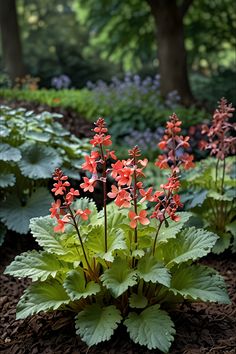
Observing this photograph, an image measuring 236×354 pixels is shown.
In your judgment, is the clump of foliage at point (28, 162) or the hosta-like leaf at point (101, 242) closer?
the hosta-like leaf at point (101, 242)

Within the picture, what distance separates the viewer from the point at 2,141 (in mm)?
4156

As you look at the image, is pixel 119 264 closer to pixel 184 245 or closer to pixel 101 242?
pixel 101 242

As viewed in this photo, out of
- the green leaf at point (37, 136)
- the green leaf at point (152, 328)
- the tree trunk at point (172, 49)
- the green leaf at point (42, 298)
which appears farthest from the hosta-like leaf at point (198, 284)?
the tree trunk at point (172, 49)

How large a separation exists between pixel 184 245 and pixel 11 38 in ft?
36.6

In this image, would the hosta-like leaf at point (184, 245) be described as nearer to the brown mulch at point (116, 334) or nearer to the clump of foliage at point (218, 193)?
the brown mulch at point (116, 334)

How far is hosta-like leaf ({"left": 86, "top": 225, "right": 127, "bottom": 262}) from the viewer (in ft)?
7.98

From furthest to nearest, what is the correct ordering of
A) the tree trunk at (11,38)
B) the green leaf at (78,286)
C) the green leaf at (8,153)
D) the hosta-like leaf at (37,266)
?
the tree trunk at (11,38) < the green leaf at (8,153) < the hosta-like leaf at (37,266) < the green leaf at (78,286)

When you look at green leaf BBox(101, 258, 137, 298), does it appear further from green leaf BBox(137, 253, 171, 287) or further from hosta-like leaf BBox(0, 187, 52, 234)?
hosta-like leaf BBox(0, 187, 52, 234)

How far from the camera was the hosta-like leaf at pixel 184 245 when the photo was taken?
8.43 feet

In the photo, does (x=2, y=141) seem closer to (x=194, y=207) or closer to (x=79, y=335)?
(x=194, y=207)

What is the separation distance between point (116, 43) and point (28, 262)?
8.28m

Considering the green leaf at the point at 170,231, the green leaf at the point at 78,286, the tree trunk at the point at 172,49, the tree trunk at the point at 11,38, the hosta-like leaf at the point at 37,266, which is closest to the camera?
the green leaf at the point at 78,286

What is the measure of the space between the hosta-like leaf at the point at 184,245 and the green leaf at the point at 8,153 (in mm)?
1513

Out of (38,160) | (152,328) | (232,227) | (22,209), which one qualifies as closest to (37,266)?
(152,328)
